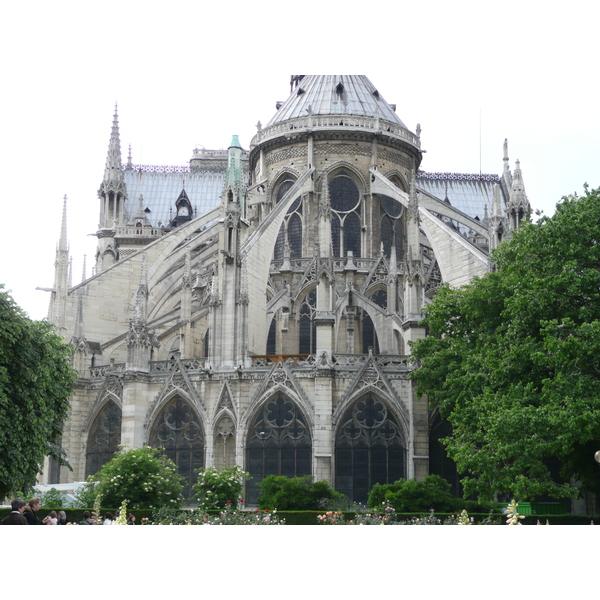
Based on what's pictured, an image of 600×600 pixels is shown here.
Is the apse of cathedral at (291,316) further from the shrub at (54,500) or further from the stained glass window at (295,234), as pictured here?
the shrub at (54,500)

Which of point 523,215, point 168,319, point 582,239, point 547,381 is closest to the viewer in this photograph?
point 547,381

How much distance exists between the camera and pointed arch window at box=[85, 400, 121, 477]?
4059 cm

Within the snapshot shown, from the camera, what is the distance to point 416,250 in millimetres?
40469

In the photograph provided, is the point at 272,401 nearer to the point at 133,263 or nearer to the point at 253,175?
the point at 133,263

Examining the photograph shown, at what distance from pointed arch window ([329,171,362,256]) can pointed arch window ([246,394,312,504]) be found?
13522 millimetres

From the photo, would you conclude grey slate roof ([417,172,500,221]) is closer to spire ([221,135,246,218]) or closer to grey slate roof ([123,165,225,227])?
grey slate roof ([123,165,225,227])

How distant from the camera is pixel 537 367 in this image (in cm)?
2639

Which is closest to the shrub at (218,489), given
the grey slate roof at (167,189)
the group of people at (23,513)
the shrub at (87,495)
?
the shrub at (87,495)

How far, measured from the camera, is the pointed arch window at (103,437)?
133 ft

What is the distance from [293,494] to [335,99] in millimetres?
28359

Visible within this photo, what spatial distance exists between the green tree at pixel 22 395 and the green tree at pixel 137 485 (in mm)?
3261

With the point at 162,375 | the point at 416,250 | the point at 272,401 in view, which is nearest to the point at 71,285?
the point at 162,375

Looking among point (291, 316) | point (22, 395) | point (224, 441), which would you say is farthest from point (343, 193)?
point (22, 395)

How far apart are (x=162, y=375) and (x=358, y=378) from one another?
27.2ft
